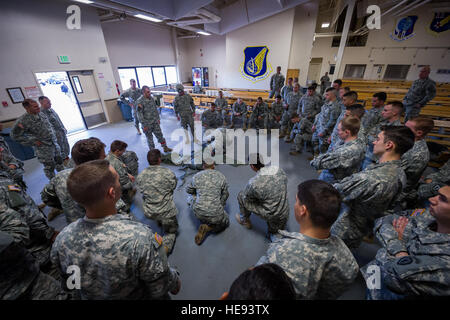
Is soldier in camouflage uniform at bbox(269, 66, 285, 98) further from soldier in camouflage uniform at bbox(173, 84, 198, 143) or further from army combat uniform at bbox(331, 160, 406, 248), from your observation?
army combat uniform at bbox(331, 160, 406, 248)

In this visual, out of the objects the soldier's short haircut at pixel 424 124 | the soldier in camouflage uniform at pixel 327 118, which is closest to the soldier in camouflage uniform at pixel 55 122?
the soldier in camouflage uniform at pixel 327 118

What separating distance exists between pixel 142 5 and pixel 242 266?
6216 mm

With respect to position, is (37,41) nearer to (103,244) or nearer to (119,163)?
(119,163)

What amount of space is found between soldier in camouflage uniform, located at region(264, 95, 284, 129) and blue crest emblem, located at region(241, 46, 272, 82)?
4.09 m

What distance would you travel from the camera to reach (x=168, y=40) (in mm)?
10977

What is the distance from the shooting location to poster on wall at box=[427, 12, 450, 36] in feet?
34.3

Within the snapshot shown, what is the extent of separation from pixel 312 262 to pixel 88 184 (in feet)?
4.13

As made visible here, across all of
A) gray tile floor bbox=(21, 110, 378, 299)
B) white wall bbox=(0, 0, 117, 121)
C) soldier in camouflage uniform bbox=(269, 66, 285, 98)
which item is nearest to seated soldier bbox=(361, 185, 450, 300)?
gray tile floor bbox=(21, 110, 378, 299)

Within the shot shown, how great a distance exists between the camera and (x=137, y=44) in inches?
363

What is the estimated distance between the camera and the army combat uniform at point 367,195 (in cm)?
156

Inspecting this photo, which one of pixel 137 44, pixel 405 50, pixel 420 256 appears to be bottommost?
pixel 420 256

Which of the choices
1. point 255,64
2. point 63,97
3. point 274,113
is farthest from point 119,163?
point 255,64
